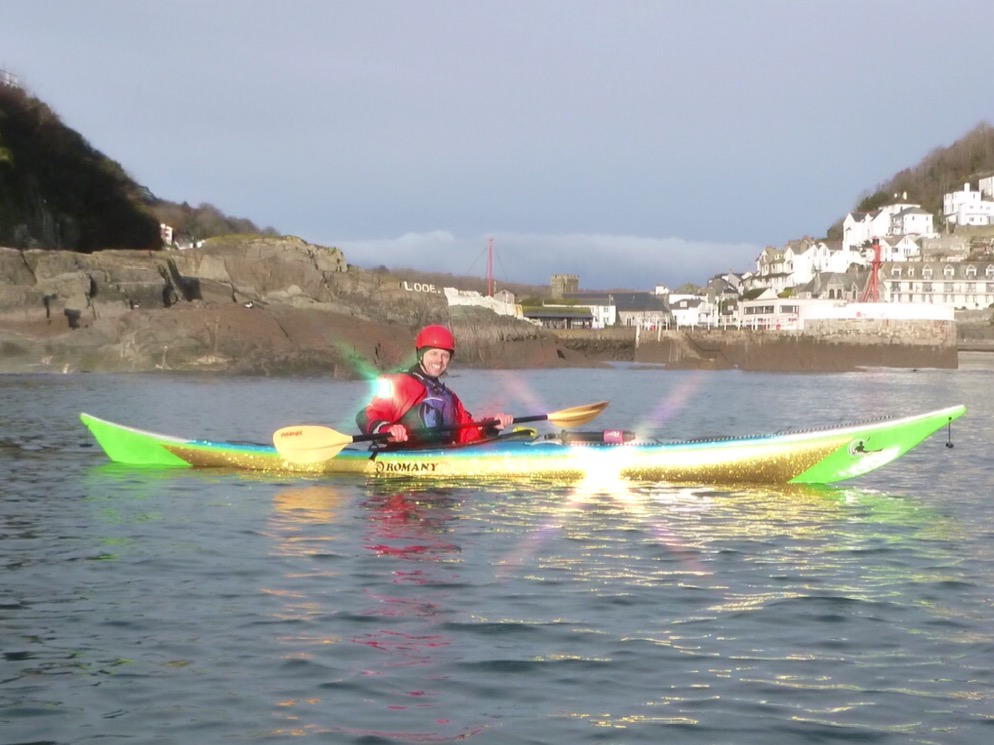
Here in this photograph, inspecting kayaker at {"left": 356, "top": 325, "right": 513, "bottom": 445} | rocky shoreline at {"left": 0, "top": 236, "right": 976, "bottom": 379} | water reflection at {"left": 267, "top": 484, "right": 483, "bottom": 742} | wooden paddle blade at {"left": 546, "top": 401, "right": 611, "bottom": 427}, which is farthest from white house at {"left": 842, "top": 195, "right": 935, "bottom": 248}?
water reflection at {"left": 267, "top": 484, "right": 483, "bottom": 742}

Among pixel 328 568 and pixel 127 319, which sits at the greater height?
pixel 127 319

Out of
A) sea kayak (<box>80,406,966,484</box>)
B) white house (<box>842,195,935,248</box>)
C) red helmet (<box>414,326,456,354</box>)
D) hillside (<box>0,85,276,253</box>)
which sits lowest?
sea kayak (<box>80,406,966,484</box>)

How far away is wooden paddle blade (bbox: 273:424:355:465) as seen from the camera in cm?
1277

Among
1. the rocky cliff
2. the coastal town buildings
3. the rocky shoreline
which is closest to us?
the rocky cliff

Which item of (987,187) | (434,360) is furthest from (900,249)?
(434,360)

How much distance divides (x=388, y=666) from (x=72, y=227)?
5711cm

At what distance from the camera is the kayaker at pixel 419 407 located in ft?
40.3

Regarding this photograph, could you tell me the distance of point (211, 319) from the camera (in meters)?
40.8

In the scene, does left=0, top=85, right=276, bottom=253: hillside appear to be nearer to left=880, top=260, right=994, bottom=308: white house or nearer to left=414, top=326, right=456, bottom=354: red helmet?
left=414, top=326, right=456, bottom=354: red helmet

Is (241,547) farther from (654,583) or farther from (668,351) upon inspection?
(668,351)

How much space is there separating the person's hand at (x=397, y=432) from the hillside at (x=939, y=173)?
143 m

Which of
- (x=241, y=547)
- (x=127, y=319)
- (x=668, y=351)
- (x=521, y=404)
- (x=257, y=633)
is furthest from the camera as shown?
(x=668, y=351)

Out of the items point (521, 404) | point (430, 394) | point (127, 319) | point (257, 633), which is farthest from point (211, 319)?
point (257, 633)

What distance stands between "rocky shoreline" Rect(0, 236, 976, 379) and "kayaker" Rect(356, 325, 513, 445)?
27.9 metres
